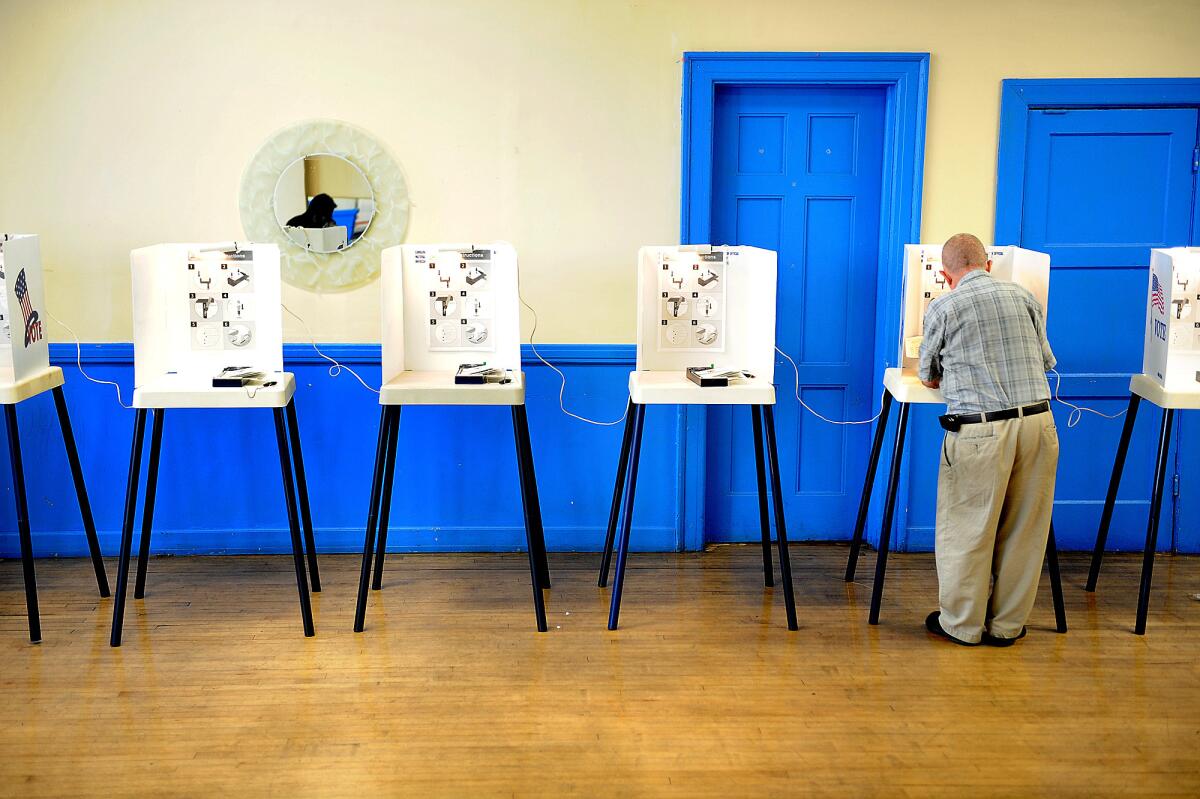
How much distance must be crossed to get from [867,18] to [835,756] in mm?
2802

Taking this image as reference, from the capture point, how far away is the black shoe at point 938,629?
11.4 feet

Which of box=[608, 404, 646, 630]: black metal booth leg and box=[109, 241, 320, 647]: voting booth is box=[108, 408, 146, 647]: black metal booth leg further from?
box=[608, 404, 646, 630]: black metal booth leg

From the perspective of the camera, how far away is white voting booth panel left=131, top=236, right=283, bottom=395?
3.78m

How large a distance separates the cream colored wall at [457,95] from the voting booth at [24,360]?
0.52 m

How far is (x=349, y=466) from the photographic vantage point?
14.2ft

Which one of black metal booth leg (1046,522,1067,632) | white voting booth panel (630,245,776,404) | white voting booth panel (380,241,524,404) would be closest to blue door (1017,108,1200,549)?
black metal booth leg (1046,522,1067,632)

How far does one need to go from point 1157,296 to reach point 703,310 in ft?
5.24

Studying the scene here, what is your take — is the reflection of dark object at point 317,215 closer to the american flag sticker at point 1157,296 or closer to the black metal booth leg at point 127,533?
the black metal booth leg at point 127,533

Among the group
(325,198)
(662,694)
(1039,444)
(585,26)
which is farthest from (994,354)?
(325,198)

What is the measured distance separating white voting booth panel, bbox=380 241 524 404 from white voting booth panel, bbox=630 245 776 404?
0.49 meters

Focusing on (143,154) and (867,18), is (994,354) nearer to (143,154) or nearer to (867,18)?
(867,18)

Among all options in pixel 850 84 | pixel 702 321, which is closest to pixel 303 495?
pixel 702 321

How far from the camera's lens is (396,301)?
12.4ft

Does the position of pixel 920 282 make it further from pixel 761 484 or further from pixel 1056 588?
pixel 1056 588
